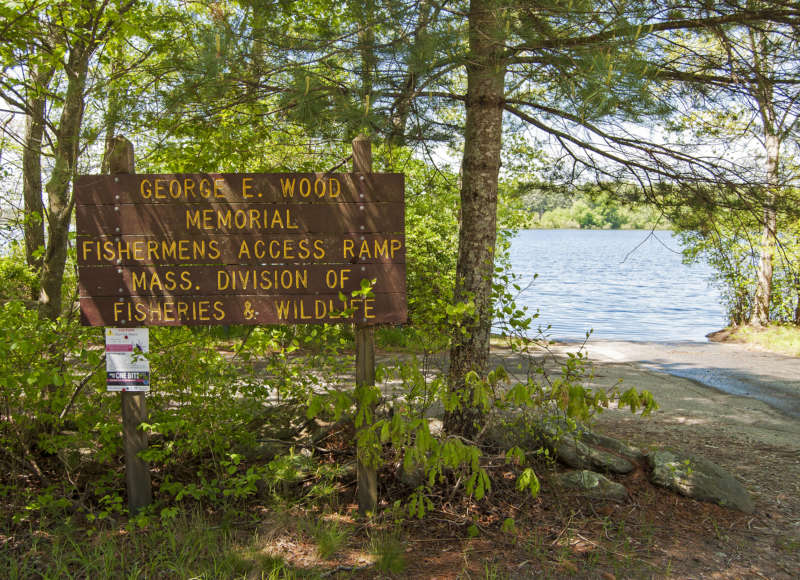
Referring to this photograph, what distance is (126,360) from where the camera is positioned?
4.37m

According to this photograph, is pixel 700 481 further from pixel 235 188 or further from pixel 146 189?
pixel 146 189

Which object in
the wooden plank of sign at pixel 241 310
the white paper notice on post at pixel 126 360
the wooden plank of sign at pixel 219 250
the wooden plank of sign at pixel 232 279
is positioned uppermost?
the wooden plank of sign at pixel 219 250

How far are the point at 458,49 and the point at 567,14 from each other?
776 millimetres

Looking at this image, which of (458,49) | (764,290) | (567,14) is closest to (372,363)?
(458,49)

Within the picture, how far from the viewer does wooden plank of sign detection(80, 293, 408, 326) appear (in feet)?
14.0

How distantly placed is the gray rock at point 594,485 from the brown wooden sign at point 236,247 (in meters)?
2.10

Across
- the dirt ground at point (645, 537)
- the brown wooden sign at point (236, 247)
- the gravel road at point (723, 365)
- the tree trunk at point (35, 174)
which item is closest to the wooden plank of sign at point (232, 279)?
the brown wooden sign at point (236, 247)

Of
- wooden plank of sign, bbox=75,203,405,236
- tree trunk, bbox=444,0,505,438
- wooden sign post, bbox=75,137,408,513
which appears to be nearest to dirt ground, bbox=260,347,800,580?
tree trunk, bbox=444,0,505,438

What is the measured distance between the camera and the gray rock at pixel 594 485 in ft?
15.5

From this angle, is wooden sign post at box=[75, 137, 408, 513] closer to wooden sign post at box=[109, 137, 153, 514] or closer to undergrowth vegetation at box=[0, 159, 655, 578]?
wooden sign post at box=[109, 137, 153, 514]

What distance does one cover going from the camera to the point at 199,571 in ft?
12.0

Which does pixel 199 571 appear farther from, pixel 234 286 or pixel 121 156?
pixel 121 156

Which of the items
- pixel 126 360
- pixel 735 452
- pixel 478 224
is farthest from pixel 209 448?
pixel 735 452

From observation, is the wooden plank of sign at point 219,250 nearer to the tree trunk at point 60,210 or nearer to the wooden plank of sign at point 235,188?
the wooden plank of sign at point 235,188
